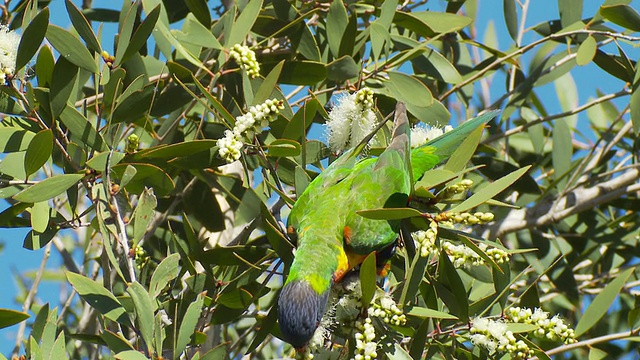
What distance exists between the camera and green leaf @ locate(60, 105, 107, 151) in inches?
78.2

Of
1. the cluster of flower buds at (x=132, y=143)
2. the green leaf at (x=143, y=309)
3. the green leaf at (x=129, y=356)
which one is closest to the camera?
the green leaf at (x=129, y=356)

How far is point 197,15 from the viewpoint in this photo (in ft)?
8.12

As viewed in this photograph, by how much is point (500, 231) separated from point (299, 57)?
3.52ft

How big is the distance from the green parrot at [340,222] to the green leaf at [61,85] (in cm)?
71

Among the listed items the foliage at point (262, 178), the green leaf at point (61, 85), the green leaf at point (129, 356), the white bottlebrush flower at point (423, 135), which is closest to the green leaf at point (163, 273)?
the foliage at point (262, 178)

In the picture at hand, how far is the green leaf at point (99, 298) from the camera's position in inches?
70.8

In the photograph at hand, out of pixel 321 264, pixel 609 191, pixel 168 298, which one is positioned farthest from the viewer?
pixel 609 191

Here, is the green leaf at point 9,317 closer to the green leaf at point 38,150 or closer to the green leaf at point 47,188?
the green leaf at point 47,188

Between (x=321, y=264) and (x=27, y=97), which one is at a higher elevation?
(x=27, y=97)

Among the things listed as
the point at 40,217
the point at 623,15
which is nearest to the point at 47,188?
the point at 40,217

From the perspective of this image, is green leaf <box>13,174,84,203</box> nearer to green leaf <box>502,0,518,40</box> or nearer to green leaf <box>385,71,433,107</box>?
green leaf <box>385,71,433,107</box>

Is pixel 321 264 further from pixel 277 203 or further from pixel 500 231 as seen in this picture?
pixel 500 231

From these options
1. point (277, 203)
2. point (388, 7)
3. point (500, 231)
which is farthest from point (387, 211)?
point (500, 231)

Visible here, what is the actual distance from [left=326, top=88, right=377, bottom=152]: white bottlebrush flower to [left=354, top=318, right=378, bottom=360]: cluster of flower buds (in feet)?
2.13
